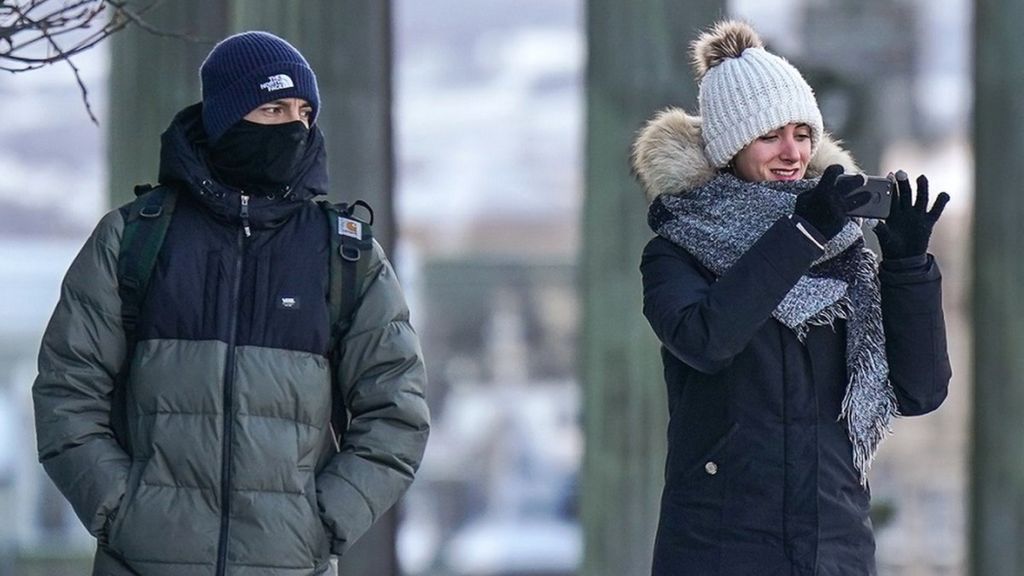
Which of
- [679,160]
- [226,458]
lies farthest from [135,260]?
[679,160]

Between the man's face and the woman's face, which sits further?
the woman's face

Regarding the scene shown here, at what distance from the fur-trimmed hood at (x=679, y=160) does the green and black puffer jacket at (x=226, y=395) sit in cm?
55

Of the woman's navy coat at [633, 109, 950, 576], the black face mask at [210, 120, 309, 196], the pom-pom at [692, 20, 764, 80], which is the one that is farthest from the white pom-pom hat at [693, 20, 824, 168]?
the black face mask at [210, 120, 309, 196]

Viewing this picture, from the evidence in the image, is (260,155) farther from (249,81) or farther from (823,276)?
(823,276)

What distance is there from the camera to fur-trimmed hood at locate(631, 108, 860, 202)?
3207 millimetres

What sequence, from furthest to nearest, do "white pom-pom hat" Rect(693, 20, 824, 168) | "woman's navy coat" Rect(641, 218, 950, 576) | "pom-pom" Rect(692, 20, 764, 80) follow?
"pom-pom" Rect(692, 20, 764, 80), "white pom-pom hat" Rect(693, 20, 824, 168), "woman's navy coat" Rect(641, 218, 950, 576)

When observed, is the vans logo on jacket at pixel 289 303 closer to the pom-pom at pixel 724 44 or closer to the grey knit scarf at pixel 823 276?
the grey knit scarf at pixel 823 276

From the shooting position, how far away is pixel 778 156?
10.4 ft

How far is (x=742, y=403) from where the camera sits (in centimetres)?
297

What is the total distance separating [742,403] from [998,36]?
262 cm

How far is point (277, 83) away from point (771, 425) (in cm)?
101

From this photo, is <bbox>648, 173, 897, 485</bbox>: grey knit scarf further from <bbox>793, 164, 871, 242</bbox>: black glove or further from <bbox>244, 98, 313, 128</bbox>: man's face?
<bbox>244, 98, 313, 128</bbox>: man's face

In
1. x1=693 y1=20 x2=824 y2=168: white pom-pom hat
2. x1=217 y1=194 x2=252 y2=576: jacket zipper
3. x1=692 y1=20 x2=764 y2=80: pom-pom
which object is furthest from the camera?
x1=692 y1=20 x2=764 y2=80: pom-pom

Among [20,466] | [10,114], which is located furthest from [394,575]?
[20,466]
